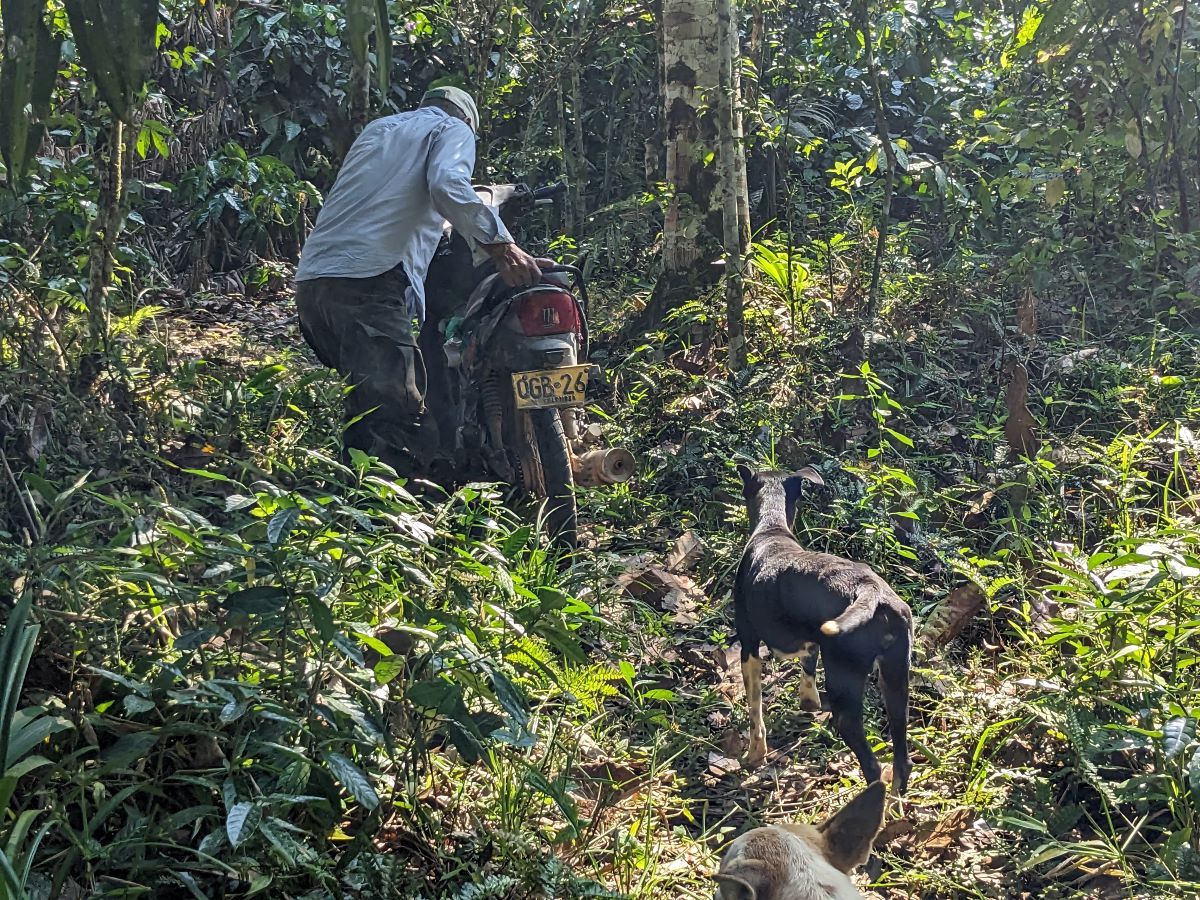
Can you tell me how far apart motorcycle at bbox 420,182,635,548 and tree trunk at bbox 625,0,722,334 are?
1.60 m

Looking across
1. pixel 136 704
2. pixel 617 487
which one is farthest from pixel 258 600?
pixel 617 487

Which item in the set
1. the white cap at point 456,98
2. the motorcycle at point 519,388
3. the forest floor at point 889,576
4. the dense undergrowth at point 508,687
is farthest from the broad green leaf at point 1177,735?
the white cap at point 456,98

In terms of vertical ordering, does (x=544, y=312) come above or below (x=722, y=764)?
above

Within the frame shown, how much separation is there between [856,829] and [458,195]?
3558mm

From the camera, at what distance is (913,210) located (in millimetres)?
8695

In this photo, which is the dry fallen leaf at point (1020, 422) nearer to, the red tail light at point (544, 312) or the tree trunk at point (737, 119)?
the tree trunk at point (737, 119)

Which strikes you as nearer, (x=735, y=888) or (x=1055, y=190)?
(x=735, y=888)

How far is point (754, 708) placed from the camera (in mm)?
4105

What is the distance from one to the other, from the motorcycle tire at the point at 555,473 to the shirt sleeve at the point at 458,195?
859 millimetres

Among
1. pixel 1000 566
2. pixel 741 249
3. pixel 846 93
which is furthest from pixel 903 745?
pixel 846 93

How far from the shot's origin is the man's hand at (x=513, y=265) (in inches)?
214

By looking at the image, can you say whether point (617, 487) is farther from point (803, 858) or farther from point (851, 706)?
point (803, 858)

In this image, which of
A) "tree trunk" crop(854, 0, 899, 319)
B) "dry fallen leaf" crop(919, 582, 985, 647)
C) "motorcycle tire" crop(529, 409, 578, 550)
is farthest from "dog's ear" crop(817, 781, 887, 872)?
"tree trunk" crop(854, 0, 899, 319)

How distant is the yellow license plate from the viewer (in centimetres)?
529
